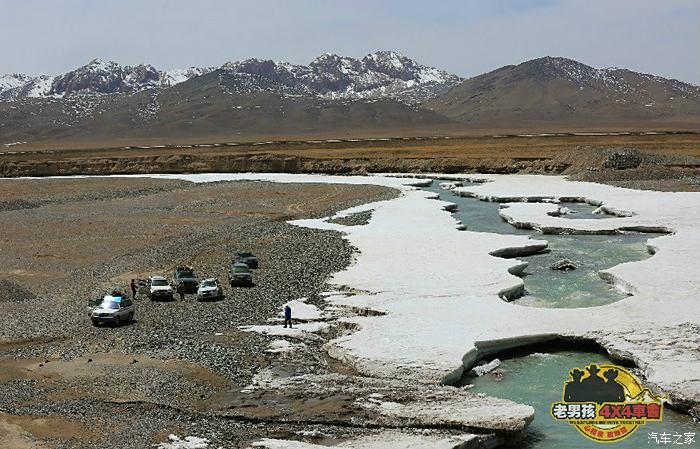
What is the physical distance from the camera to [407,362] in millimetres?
22641

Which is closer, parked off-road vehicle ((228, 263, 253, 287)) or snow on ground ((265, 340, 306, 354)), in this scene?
snow on ground ((265, 340, 306, 354))

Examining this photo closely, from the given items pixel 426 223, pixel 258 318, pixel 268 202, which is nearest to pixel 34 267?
pixel 258 318

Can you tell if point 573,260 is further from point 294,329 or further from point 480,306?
point 294,329

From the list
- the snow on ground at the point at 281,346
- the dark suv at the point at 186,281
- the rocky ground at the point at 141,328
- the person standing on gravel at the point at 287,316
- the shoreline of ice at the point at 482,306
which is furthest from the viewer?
the dark suv at the point at 186,281

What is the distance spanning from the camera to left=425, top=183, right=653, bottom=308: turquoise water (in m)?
31.3

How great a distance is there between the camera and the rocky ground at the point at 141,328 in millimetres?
18406

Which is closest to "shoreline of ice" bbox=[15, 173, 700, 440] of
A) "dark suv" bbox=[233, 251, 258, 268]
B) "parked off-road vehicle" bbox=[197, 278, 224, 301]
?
"parked off-road vehicle" bbox=[197, 278, 224, 301]

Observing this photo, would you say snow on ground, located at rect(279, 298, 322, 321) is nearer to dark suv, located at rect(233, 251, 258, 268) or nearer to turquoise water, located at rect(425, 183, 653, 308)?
turquoise water, located at rect(425, 183, 653, 308)

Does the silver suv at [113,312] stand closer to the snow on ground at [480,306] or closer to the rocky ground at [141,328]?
the rocky ground at [141,328]

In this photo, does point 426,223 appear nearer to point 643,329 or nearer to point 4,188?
point 643,329

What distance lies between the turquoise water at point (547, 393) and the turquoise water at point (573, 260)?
6.46 m

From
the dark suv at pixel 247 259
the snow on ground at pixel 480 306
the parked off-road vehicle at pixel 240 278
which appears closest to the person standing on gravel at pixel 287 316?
the snow on ground at pixel 480 306

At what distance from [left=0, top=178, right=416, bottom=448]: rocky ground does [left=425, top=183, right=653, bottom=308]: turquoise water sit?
28.7 feet

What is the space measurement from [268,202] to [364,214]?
1627 centimetres
